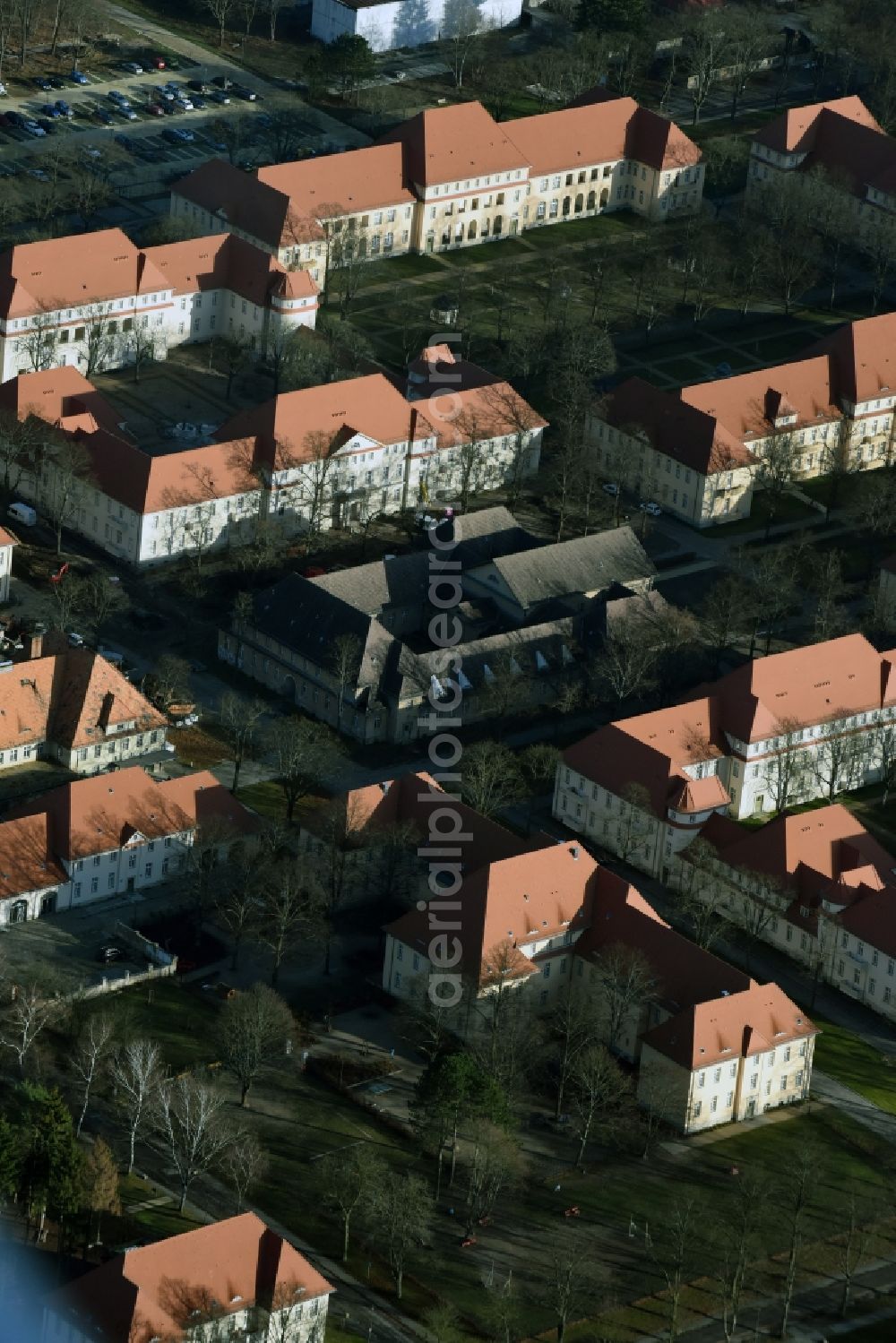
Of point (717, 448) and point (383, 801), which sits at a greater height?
point (717, 448)

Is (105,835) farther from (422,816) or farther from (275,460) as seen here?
(275,460)

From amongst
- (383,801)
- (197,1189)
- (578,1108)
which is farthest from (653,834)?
(197,1189)

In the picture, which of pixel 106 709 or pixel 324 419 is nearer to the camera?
pixel 106 709

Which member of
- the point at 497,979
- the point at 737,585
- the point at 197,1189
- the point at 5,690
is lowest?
the point at 197,1189

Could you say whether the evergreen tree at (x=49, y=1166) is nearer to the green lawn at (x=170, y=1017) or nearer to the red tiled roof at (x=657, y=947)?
the green lawn at (x=170, y=1017)

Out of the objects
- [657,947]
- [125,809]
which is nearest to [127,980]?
[125,809]

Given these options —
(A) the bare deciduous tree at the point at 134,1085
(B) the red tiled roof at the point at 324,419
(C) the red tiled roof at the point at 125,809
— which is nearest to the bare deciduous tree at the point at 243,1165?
(A) the bare deciduous tree at the point at 134,1085

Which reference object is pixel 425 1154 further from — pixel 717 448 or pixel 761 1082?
pixel 717 448
